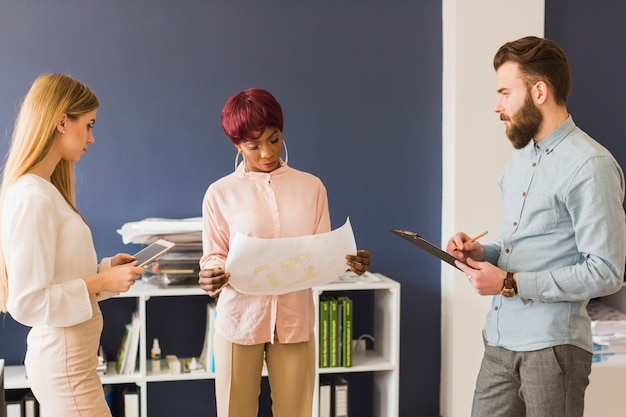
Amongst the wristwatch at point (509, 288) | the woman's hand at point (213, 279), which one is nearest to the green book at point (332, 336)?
the woman's hand at point (213, 279)

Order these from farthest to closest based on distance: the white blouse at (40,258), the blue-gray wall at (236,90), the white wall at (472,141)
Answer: the white wall at (472,141), the blue-gray wall at (236,90), the white blouse at (40,258)

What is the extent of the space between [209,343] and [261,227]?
3.90ft

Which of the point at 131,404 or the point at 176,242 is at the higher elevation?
the point at 176,242

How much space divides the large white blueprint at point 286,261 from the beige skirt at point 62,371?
437 millimetres

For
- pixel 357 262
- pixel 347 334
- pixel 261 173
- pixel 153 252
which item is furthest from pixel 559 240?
pixel 347 334

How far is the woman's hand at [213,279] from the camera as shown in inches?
75.8

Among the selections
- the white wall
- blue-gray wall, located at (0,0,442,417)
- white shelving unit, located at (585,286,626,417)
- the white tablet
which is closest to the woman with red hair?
the white tablet

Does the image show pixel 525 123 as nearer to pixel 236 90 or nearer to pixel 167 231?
pixel 167 231

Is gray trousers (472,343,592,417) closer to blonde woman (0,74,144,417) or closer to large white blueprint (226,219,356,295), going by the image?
large white blueprint (226,219,356,295)

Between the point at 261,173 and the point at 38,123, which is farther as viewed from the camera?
the point at 261,173

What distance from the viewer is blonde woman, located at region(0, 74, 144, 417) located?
1.67 metres

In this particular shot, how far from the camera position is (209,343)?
3.09 metres

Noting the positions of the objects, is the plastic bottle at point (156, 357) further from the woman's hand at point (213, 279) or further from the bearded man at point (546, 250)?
the bearded man at point (546, 250)

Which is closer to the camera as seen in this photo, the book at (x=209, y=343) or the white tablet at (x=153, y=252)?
the white tablet at (x=153, y=252)
